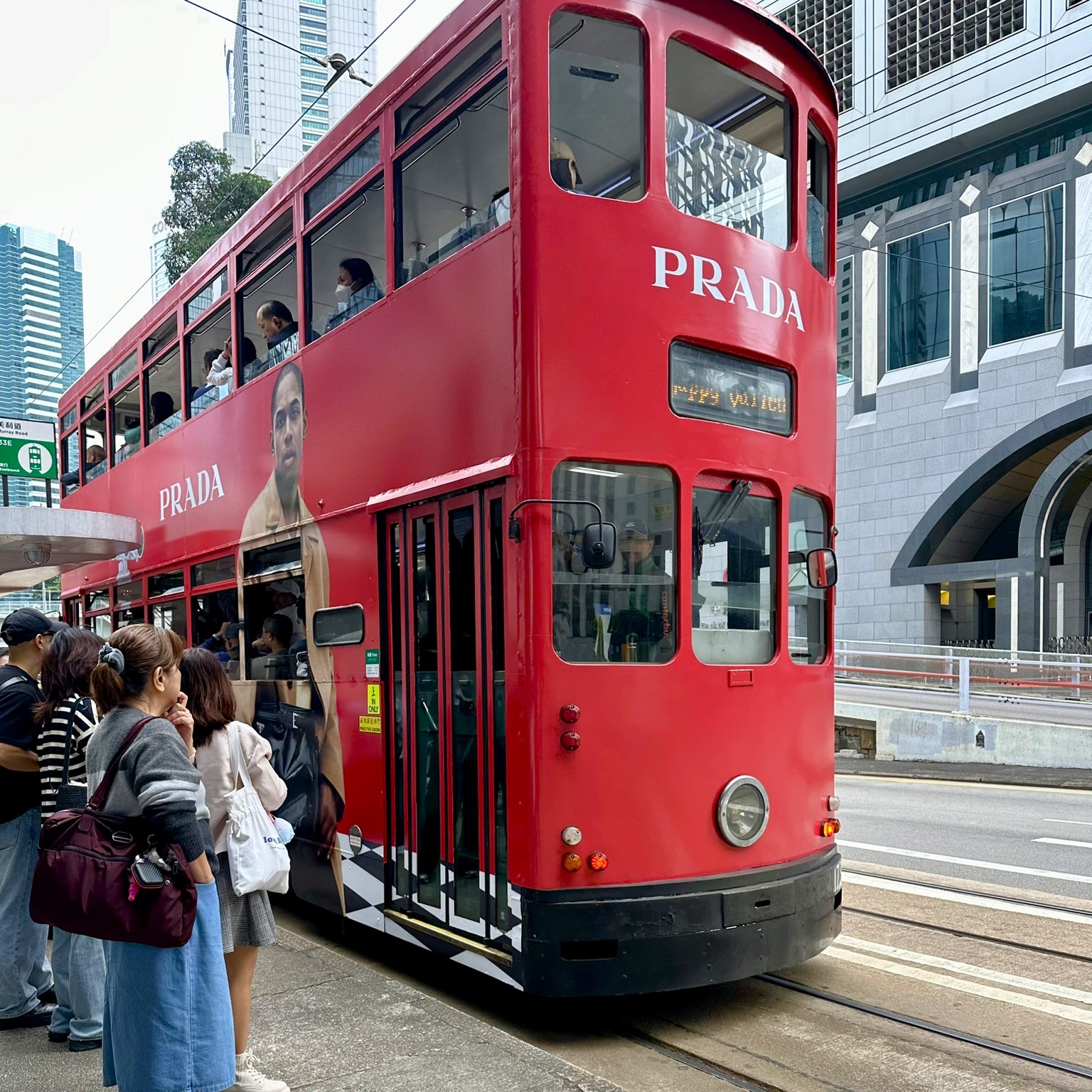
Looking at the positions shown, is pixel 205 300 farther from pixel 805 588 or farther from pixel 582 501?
pixel 805 588

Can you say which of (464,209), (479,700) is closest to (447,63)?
(464,209)

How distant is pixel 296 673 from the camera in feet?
23.1

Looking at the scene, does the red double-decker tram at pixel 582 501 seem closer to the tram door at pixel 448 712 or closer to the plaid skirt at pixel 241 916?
the tram door at pixel 448 712

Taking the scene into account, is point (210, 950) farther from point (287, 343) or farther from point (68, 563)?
point (68, 563)

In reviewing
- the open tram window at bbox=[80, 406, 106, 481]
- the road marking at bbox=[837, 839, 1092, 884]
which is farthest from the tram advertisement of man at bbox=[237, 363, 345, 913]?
the road marking at bbox=[837, 839, 1092, 884]

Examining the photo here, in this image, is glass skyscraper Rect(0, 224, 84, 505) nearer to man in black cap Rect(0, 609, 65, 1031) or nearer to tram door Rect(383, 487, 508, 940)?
tram door Rect(383, 487, 508, 940)

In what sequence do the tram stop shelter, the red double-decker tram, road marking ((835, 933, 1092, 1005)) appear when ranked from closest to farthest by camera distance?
1. the red double-decker tram
2. road marking ((835, 933, 1092, 1005))
3. the tram stop shelter

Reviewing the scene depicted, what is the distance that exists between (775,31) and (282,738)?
501 cm

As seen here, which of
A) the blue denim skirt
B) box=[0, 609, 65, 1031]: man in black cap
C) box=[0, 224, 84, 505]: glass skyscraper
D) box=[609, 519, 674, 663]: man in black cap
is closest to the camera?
the blue denim skirt

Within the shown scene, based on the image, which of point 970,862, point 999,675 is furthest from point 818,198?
point 999,675

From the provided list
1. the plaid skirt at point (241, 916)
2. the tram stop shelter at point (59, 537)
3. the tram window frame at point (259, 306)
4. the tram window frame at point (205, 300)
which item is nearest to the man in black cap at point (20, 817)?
the plaid skirt at point (241, 916)

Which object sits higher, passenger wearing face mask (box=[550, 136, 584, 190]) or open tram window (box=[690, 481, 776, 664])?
passenger wearing face mask (box=[550, 136, 584, 190])

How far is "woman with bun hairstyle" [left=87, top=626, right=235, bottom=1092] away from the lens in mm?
3230

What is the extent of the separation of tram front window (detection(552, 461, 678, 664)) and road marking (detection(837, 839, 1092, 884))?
502 centimetres
